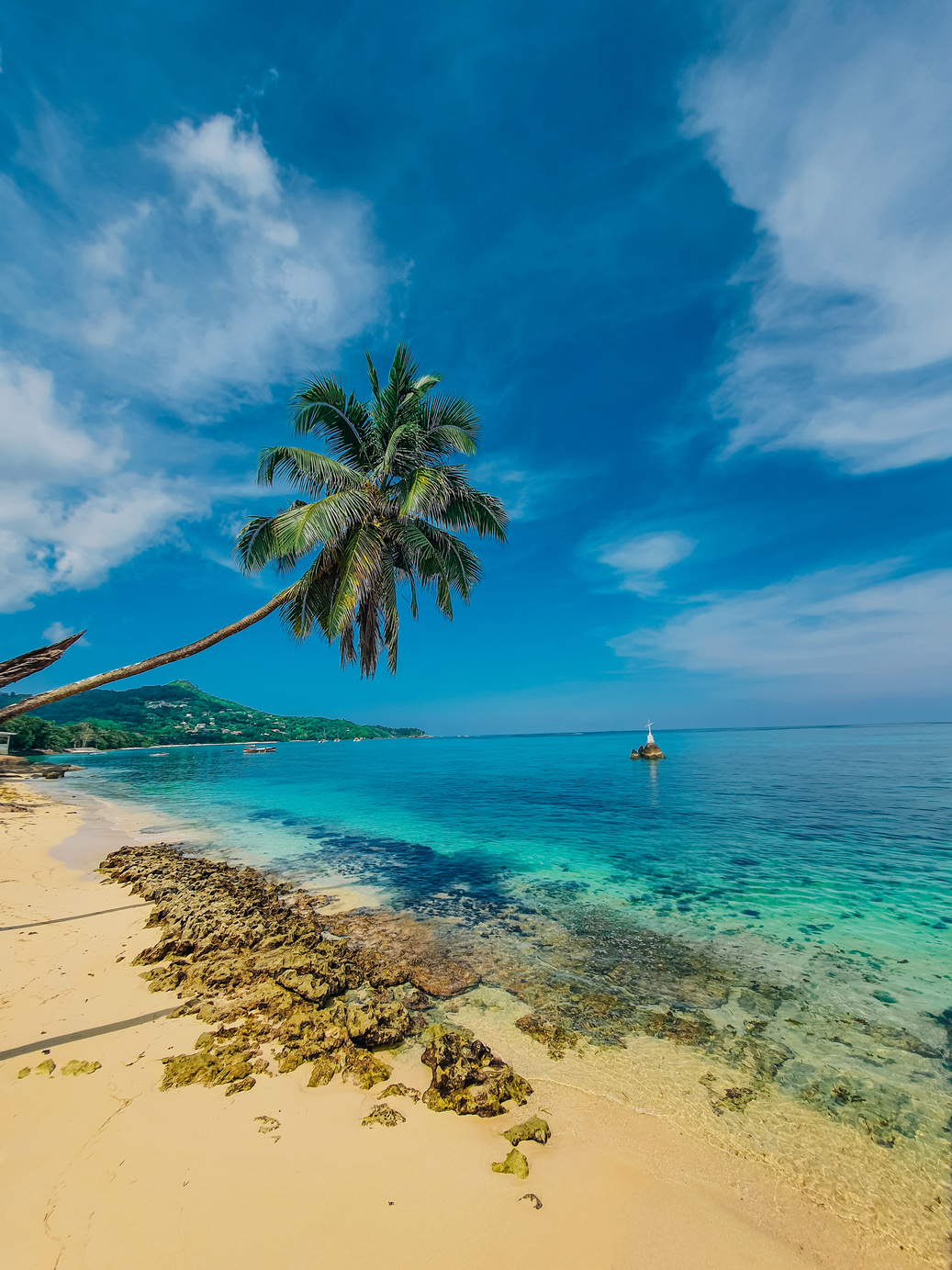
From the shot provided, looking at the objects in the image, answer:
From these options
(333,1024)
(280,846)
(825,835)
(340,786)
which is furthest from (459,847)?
(340,786)

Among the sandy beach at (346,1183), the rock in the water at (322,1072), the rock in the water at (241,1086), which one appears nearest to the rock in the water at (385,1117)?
the sandy beach at (346,1183)

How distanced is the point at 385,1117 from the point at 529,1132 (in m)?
1.17

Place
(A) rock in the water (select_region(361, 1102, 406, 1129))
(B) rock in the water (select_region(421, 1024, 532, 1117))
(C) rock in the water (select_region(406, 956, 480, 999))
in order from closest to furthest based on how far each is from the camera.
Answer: (A) rock in the water (select_region(361, 1102, 406, 1129)) → (B) rock in the water (select_region(421, 1024, 532, 1117)) → (C) rock in the water (select_region(406, 956, 480, 999))

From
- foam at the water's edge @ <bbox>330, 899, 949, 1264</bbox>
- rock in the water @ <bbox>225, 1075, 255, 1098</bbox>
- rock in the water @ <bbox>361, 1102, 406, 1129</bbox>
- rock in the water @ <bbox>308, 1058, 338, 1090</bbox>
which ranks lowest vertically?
foam at the water's edge @ <bbox>330, 899, 949, 1264</bbox>

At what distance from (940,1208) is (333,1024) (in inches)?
199

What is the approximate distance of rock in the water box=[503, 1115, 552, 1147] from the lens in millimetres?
3764

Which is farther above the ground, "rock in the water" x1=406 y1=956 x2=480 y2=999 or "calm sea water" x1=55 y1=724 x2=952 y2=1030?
"rock in the water" x1=406 y1=956 x2=480 y2=999

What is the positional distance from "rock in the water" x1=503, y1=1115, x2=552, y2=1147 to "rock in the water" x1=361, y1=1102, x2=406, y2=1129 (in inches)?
34.4

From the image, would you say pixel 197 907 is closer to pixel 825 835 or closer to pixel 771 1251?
pixel 771 1251

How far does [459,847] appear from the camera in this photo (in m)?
15.9

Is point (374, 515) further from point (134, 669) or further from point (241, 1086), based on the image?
point (241, 1086)

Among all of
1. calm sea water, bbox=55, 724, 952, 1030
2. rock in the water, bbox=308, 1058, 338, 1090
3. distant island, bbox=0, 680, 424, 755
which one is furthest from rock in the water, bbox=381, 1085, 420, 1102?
distant island, bbox=0, 680, 424, 755

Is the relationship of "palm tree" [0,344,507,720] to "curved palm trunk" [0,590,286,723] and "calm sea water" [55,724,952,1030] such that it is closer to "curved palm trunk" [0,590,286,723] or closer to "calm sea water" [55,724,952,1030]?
"curved palm trunk" [0,590,286,723]

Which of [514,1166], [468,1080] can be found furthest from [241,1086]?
[514,1166]
